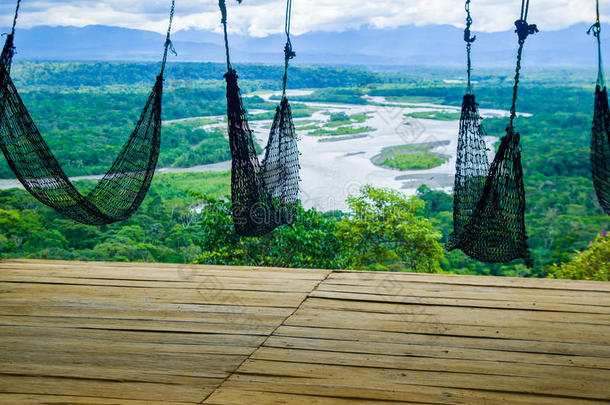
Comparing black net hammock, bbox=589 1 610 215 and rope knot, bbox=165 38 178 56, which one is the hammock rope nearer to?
rope knot, bbox=165 38 178 56

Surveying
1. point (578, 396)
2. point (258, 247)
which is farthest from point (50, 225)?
point (578, 396)

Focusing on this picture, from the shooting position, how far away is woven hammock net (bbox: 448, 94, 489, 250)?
7.06ft

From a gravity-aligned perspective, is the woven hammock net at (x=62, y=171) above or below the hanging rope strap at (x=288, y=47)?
below

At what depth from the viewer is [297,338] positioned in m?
1.30

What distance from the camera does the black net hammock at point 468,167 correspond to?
7.06 feet

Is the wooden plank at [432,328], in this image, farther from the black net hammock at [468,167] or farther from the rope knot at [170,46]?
the rope knot at [170,46]

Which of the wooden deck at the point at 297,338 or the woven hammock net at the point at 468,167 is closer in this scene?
the wooden deck at the point at 297,338

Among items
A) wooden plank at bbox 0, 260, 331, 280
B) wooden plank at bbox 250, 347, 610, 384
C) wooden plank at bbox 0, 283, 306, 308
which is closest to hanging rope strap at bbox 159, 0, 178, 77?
wooden plank at bbox 0, 260, 331, 280

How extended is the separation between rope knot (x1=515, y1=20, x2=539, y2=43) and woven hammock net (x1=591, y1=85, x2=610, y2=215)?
0.34 meters

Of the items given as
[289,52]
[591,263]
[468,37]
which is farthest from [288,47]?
[591,263]

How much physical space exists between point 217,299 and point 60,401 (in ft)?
1.91

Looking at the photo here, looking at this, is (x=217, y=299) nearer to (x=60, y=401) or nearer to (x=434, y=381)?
(x=60, y=401)

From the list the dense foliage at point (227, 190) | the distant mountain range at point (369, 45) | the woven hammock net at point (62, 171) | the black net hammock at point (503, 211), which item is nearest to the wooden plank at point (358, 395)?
the black net hammock at point (503, 211)

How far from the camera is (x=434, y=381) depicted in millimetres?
1085
